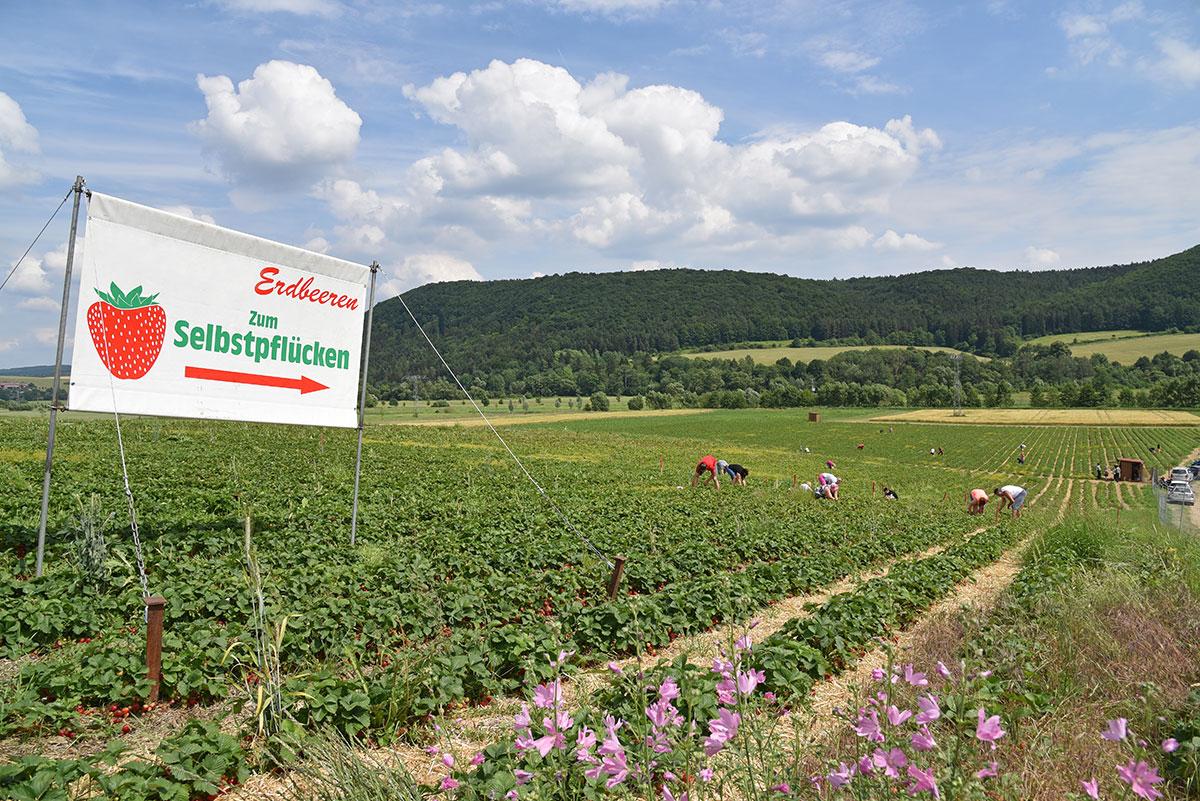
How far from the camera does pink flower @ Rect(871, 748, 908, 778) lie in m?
2.20

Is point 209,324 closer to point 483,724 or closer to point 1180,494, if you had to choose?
point 483,724

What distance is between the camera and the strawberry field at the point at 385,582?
5219 mm

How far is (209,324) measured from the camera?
9.44 m

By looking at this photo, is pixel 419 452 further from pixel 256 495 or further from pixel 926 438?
pixel 926 438

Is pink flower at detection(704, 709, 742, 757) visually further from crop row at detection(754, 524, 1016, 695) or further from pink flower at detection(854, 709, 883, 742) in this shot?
crop row at detection(754, 524, 1016, 695)

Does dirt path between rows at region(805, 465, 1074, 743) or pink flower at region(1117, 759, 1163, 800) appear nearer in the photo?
→ pink flower at region(1117, 759, 1163, 800)

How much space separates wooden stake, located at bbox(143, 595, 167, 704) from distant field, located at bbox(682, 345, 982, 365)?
14758cm

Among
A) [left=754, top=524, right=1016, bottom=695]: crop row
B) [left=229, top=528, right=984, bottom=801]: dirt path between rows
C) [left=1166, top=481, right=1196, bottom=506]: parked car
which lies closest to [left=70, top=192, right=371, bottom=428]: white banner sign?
[left=229, top=528, right=984, bottom=801]: dirt path between rows

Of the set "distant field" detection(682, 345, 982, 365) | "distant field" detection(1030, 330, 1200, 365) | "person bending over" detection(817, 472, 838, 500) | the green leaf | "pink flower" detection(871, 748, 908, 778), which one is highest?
"distant field" detection(1030, 330, 1200, 365)

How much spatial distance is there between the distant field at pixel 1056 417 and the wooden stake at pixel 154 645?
96.1 meters

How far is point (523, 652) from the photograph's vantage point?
6129 millimetres

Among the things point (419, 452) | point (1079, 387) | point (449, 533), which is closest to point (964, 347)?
point (1079, 387)

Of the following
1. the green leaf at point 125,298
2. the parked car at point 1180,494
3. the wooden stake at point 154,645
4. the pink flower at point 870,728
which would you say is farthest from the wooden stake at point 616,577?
the parked car at point 1180,494

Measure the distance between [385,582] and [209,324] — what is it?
4.39m
